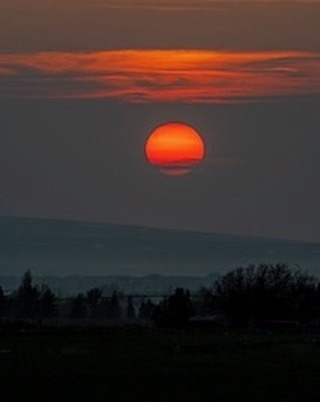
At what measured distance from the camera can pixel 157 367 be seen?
1361 inches

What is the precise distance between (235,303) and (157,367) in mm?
29213

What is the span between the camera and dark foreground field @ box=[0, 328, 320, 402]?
29.7m

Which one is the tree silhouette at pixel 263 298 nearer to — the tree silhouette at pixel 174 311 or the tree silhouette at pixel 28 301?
the tree silhouette at pixel 174 311

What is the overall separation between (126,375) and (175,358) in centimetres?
459

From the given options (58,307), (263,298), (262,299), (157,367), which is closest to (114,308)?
(58,307)

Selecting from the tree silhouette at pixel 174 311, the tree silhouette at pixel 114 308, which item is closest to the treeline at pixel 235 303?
the tree silhouette at pixel 174 311

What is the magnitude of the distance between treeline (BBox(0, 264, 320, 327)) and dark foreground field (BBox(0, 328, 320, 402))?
1375 cm

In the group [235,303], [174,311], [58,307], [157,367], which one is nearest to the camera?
[157,367]

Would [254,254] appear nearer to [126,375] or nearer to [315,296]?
[315,296]

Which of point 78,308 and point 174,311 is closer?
point 174,311

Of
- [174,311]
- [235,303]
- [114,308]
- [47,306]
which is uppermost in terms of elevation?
[114,308]

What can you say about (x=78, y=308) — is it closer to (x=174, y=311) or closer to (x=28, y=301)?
(x=28, y=301)

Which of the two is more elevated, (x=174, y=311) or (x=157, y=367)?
(x=174, y=311)

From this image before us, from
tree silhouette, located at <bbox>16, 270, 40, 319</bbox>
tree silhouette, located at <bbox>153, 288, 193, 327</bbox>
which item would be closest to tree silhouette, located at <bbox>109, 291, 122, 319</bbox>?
tree silhouette, located at <bbox>16, 270, 40, 319</bbox>
